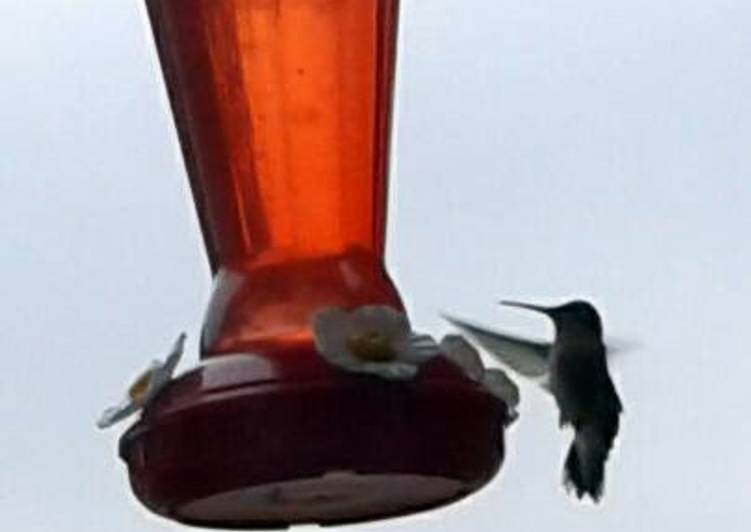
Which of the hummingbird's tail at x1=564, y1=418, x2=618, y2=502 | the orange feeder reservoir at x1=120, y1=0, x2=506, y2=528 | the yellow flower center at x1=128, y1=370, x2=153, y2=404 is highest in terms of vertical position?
the orange feeder reservoir at x1=120, y1=0, x2=506, y2=528

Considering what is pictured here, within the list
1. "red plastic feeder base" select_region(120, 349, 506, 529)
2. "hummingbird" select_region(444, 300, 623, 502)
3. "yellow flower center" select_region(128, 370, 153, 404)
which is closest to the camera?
"red plastic feeder base" select_region(120, 349, 506, 529)

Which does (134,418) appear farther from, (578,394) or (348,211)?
(578,394)

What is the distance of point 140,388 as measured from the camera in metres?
2.82

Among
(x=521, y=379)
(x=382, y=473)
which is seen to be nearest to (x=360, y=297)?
(x=382, y=473)

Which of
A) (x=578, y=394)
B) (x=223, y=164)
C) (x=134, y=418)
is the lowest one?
(x=578, y=394)

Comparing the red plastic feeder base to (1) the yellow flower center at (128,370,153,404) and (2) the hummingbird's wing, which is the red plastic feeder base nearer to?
(1) the yellow flower center at (128,370,153,404)

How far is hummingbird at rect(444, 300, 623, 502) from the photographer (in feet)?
11.4

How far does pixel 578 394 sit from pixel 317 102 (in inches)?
33.9

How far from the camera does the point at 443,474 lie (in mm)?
2660

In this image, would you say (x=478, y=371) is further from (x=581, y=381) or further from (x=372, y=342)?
(x=581, y=381)

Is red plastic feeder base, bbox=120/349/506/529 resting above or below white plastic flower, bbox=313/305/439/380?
below

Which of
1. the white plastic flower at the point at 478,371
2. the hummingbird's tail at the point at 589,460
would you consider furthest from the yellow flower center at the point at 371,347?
the hummingbird's tail at the point at 589,460

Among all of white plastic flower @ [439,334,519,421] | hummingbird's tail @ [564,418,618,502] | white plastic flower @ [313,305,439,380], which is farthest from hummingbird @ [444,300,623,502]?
white plastic flower @ [313,305,439,380]

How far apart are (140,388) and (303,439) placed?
315 millimetres
